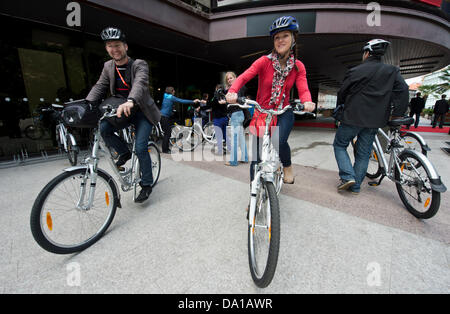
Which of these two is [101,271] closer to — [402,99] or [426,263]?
[426,263]

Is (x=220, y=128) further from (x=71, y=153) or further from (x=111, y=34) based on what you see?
(x=71, y=153)

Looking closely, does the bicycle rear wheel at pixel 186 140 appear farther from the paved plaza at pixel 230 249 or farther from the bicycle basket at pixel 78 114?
the bicycle basket at pixel 78 114

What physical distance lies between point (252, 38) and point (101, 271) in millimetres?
8629

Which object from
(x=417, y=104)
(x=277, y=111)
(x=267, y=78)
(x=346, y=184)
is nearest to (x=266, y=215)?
(x=277, y=111)

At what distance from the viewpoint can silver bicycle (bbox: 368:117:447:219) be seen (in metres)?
2.24

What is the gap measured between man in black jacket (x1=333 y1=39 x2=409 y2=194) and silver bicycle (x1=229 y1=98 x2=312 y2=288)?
152 centimetres

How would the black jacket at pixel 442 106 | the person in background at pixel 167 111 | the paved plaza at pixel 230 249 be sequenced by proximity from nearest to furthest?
1. the paved plaza at pixel 230 249
2. the person in background at pixel 167 111
3. the black jacket at pixel 442 106

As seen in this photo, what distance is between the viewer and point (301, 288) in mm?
1541

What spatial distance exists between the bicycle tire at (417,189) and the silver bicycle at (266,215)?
189cm

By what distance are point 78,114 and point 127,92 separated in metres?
0.80

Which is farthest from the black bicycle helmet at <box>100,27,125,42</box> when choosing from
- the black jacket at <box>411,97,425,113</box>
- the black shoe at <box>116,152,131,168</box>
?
the black jacket at <box>411,97,425,113</box>

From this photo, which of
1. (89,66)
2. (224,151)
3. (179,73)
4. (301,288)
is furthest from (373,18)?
(89,66)

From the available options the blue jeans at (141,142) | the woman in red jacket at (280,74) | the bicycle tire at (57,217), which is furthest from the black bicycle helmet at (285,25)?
the bicycle tire at (57,217)

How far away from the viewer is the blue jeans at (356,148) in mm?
2975
